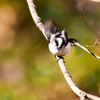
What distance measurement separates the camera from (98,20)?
7.70 ft

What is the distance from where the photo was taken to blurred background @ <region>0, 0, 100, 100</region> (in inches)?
95.1

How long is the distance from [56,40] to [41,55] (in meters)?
1.23

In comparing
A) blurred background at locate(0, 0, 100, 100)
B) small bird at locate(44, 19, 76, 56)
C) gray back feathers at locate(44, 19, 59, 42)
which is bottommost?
small bird at locate(44, 19, 76, 56)

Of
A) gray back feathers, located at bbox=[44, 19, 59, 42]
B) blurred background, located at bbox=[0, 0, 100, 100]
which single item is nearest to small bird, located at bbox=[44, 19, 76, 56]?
gray back feathers, located at bbox=[44, 19, 59, 42]

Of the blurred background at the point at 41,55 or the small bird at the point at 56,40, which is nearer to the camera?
the small bird at the point at 56,40

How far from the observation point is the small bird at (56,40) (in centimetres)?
143

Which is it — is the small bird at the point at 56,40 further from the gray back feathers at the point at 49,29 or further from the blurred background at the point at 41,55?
the blurred background at the point at 41,55

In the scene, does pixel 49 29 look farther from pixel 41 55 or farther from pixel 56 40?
pixel 41 55

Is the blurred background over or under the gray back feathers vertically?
over

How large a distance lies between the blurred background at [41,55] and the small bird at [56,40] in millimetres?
857

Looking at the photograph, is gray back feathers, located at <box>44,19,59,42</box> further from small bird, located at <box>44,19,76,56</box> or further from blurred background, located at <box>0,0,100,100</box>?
blurred background, located at <box>0,0,100,100</box>

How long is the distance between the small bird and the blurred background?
86 cm

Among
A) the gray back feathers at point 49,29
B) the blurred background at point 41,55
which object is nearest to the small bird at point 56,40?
the gray back feathers at point 49,29

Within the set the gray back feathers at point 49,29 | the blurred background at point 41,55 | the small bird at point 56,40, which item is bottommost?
the small bird at point 56,40
